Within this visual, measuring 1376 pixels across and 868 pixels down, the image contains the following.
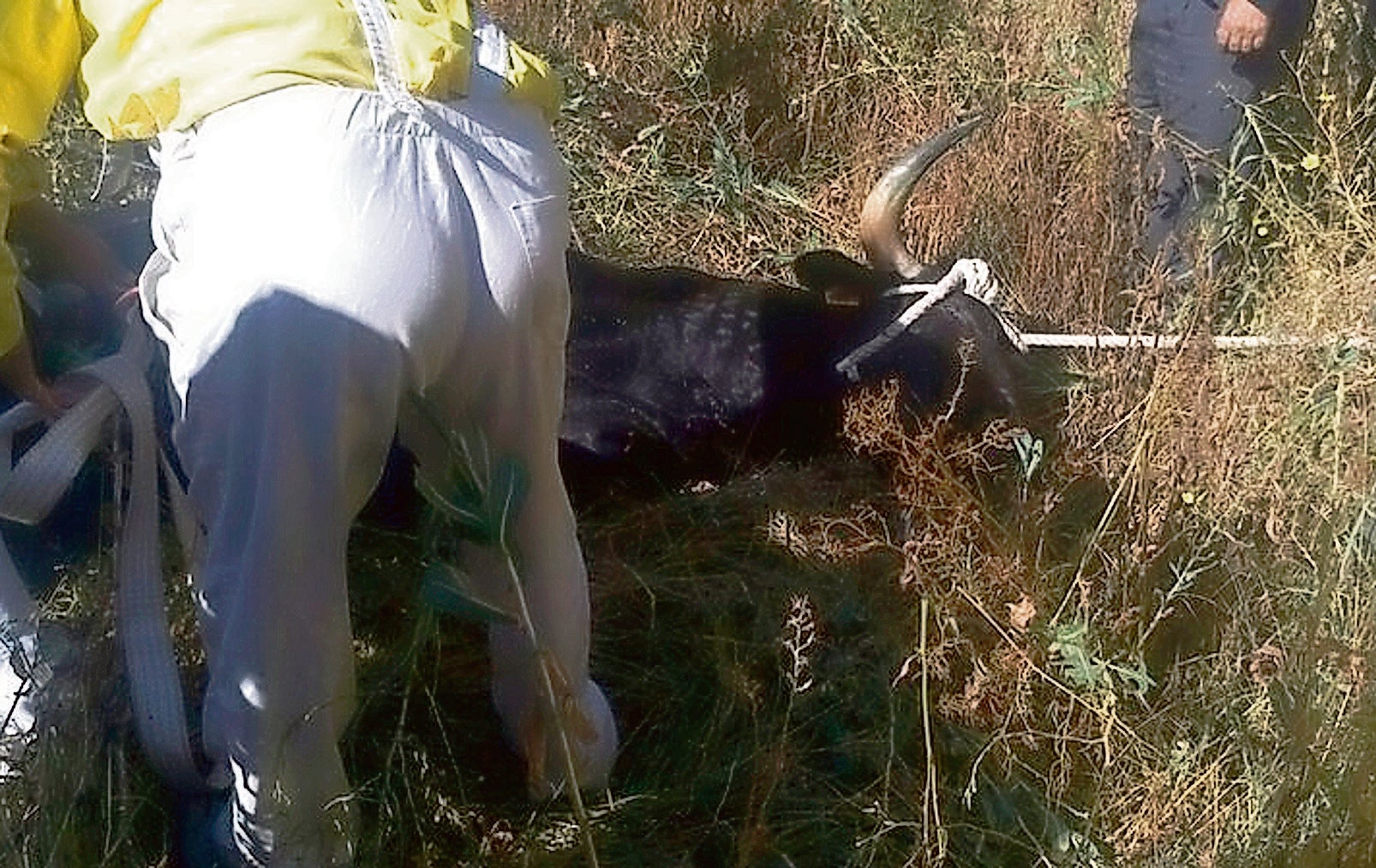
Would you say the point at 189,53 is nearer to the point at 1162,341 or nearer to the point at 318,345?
the point at 318,345

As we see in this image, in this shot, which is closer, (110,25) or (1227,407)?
(110,25)

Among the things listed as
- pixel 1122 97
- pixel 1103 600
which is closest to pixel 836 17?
pixel 1122 97

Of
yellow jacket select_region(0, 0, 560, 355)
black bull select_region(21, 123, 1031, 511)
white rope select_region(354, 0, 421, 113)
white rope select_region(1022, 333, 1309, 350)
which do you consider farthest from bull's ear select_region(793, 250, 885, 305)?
white rope select_region(354, 0, 421, 113)

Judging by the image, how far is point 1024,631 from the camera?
2520 millimetres

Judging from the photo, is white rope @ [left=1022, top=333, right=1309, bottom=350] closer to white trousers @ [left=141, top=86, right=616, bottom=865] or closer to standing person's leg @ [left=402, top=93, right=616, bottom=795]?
standing person's leg @ [left=402, top=93, right=616, bottom=795]

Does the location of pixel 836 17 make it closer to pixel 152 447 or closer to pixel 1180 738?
pixel 1180 738

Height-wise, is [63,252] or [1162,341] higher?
[63,252]

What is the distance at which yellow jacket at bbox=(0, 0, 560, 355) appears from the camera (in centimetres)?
167

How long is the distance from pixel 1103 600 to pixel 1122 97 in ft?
6.40

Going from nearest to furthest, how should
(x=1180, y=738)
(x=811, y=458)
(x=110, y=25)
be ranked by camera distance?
(x=110, y=25) < (x=1180, y=738) < (x=811, y=458)

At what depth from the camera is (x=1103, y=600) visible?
8.50 ft

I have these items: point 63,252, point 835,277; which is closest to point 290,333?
point 63,252

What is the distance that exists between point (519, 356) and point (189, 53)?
1.40ft

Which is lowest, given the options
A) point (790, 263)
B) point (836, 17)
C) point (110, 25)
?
point (790, 263)
